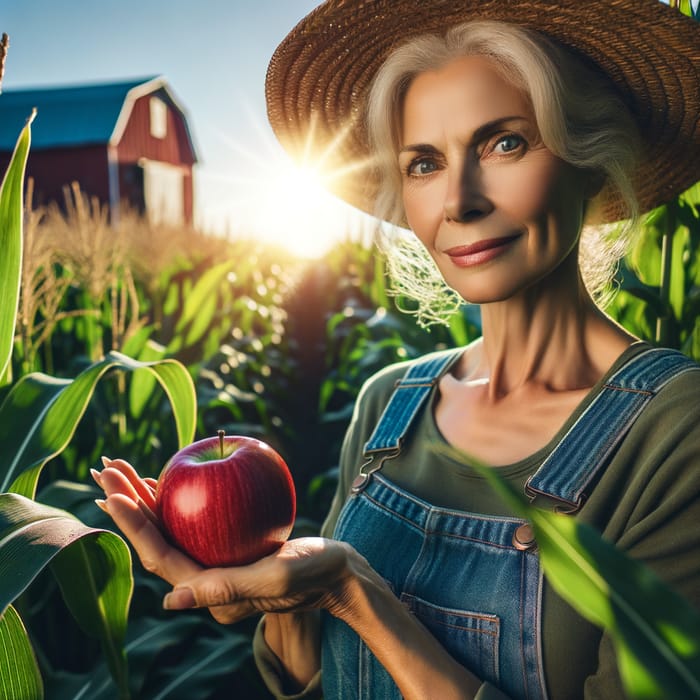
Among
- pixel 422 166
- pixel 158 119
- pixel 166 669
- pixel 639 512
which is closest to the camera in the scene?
pixel 639 512

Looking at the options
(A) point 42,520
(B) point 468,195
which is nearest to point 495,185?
(B) point 468,195

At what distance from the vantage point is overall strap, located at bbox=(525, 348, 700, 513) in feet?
3.57

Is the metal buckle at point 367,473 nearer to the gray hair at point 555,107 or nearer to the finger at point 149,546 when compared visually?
the finger at point 149,546

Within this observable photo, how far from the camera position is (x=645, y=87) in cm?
133

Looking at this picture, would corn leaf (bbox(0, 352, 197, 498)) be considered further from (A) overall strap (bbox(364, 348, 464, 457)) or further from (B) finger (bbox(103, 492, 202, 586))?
(A) overall strap (bbox(364, 348, 464, 457))

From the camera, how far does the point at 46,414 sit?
51.4 inches

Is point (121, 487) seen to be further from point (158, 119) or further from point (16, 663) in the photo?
point (158, 119)

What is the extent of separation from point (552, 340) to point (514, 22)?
596 millimetres

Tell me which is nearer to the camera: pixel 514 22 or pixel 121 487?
pixel 121 487

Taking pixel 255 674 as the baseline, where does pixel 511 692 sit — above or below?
above

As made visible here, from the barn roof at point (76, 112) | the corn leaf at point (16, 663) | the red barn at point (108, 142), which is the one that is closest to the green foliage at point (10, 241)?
the corn leaf at point (16, 663)

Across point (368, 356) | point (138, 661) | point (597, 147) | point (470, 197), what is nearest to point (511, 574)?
point (470, 197)

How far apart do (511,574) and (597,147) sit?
772 mm

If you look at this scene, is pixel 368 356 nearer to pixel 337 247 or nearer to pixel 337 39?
pixel 337 39
